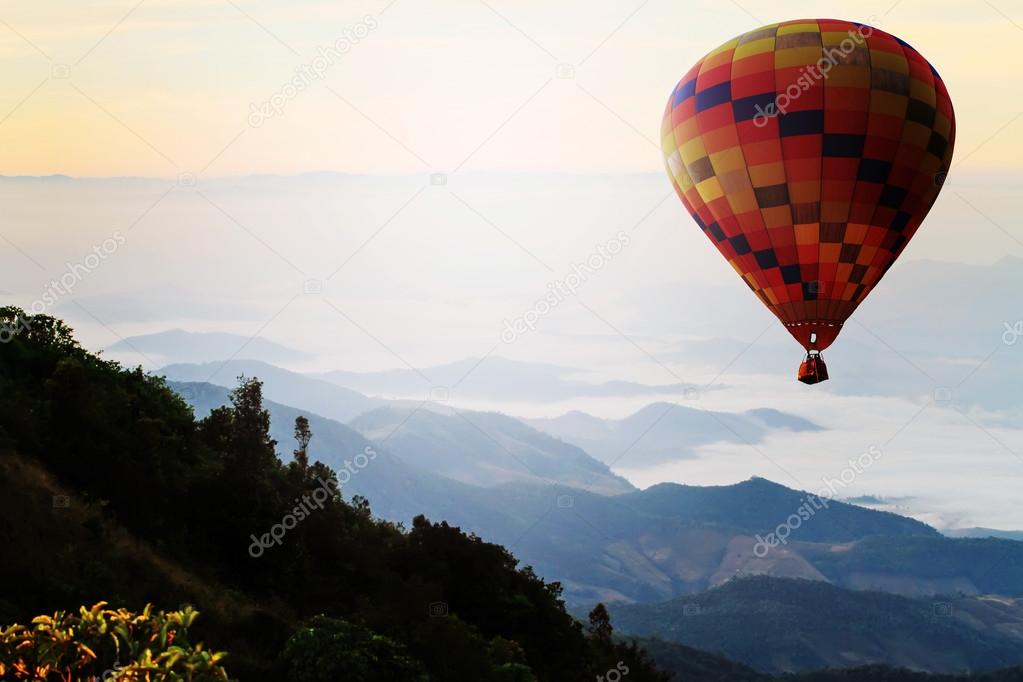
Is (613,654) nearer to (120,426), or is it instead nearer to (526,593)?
(526,593)

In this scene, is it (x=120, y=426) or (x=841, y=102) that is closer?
(x=841, y=102)

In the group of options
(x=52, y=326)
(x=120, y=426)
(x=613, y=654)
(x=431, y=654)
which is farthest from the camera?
(x=613, y=654)

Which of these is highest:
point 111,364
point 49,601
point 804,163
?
point 804,163

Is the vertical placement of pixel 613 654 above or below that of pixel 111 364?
below

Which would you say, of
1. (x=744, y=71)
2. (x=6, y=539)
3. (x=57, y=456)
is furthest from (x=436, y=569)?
(x=744, y=71)

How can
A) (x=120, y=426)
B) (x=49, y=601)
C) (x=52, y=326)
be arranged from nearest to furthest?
(x=49, y=601) → (x=120, y=426) → (x=52, y=326)

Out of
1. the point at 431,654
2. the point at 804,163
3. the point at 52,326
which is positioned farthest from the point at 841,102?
the point at 52,326

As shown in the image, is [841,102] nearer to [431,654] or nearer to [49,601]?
[431,654]
